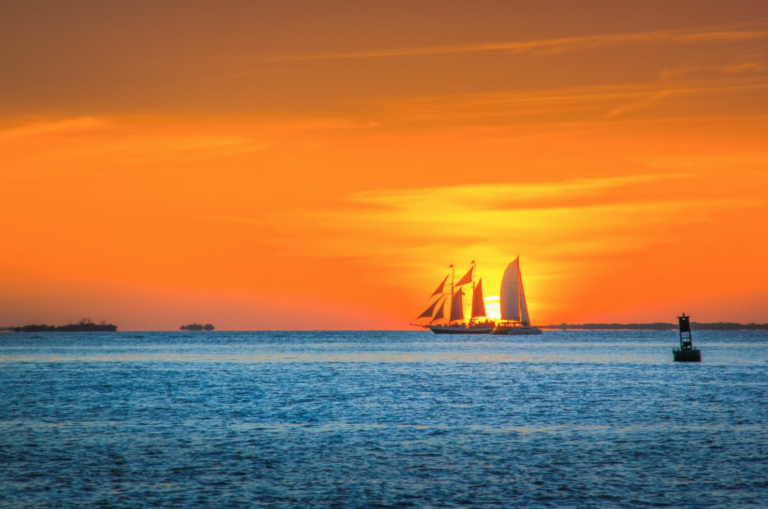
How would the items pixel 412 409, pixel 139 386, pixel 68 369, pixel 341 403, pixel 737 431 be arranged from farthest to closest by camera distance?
1. pixel 68 369
2. pixel 139 386
3. pixel 341 403
4. pixel 412 409
5. pixel 737 431

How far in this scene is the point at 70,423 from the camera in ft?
176

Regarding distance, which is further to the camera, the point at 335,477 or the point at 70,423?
the point at 70,423

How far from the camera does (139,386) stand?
283 ft

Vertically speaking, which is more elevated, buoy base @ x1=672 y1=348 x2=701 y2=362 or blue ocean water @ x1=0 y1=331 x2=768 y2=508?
buoy base @ x1=672 y1=348 x2=701 y2=362

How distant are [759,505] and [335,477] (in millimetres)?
15738

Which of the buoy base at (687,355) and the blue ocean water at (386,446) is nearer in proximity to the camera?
the blue ocean water at (386,446)

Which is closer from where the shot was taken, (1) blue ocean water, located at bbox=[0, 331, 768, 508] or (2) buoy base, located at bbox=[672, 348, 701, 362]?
(1) blue ocean water, located at bbox=[0, 331, 768, 508]

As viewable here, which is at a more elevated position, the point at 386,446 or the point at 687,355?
the point at 687,355

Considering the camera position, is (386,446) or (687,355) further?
(687,355)

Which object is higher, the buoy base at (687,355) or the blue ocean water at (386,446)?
the buoy base at (687,355)

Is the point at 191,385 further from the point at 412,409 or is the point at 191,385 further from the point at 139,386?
the point at 412,409

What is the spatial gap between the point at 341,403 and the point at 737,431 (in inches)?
1126

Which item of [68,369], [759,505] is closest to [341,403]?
[759,505]

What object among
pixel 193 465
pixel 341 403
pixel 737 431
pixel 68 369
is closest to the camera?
pixel 193 465
